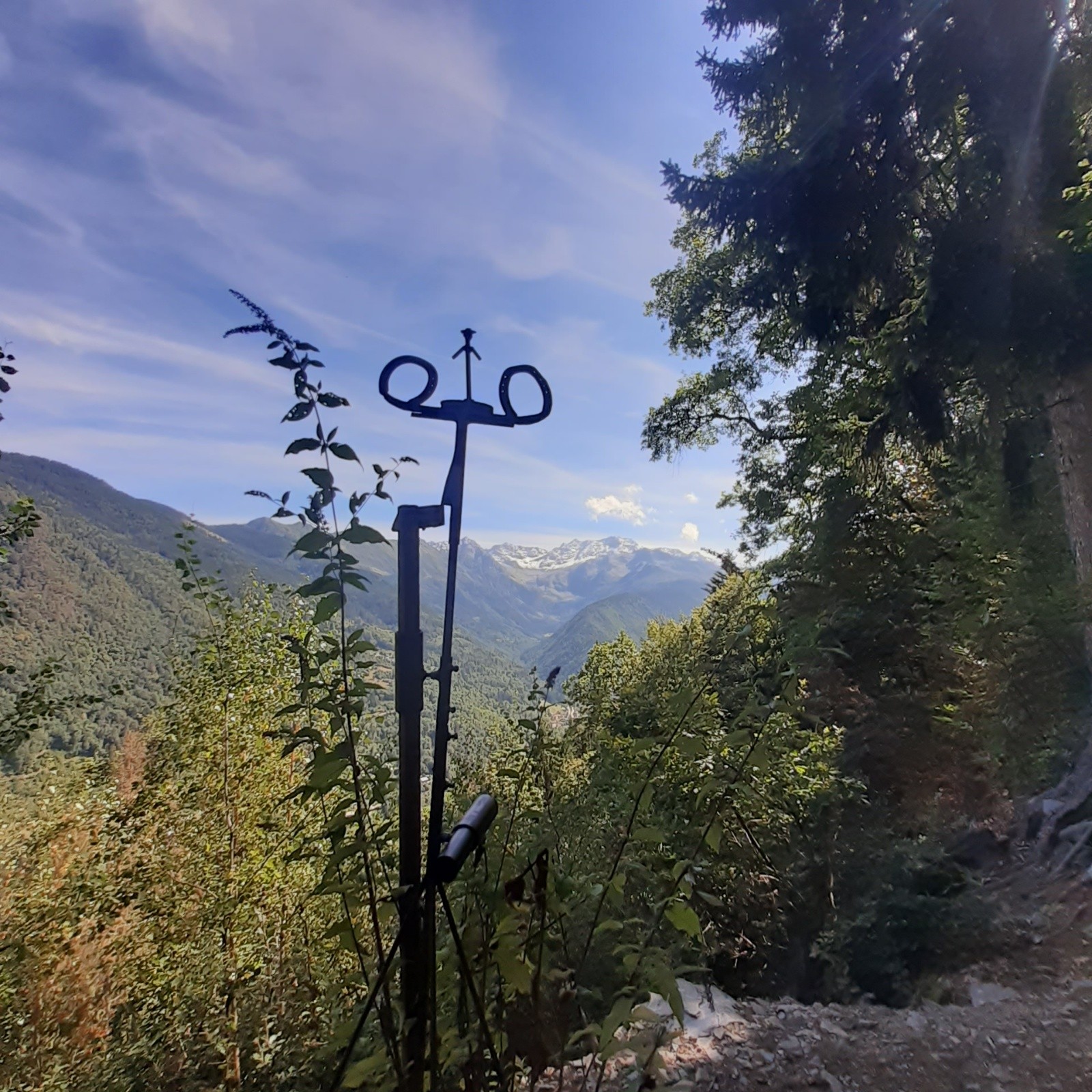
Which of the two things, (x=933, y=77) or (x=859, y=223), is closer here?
(x=933, y=77)

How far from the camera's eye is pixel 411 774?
867mm

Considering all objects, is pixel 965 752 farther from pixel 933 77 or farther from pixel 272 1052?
pixel 272 1052

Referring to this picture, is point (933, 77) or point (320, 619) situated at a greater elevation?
point (933, 77)

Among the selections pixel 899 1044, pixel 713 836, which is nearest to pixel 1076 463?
pixel 899 1044

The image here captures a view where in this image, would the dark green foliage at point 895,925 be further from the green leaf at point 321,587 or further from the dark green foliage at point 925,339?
the green leaf at point 321,587

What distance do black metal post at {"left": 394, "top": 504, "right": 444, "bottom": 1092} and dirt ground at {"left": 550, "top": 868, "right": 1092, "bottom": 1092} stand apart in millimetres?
1519

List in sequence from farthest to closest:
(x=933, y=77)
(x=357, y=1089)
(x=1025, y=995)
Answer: (x=933, y=77) → (x=1025, y=995) → (x=357, y=1089)

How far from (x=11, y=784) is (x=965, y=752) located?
901 centimetres

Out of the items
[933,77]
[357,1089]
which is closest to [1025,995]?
[357,1089]

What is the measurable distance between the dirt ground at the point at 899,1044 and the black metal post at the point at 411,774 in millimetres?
1519

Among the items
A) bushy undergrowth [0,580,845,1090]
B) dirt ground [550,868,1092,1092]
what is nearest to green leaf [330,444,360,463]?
bushy undergrowth [0,580,845,1090]

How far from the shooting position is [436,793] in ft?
2.92

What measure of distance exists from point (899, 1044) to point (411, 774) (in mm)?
3638

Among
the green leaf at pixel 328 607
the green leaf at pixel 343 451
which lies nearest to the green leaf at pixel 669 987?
the green leaf at pixel 328 607
